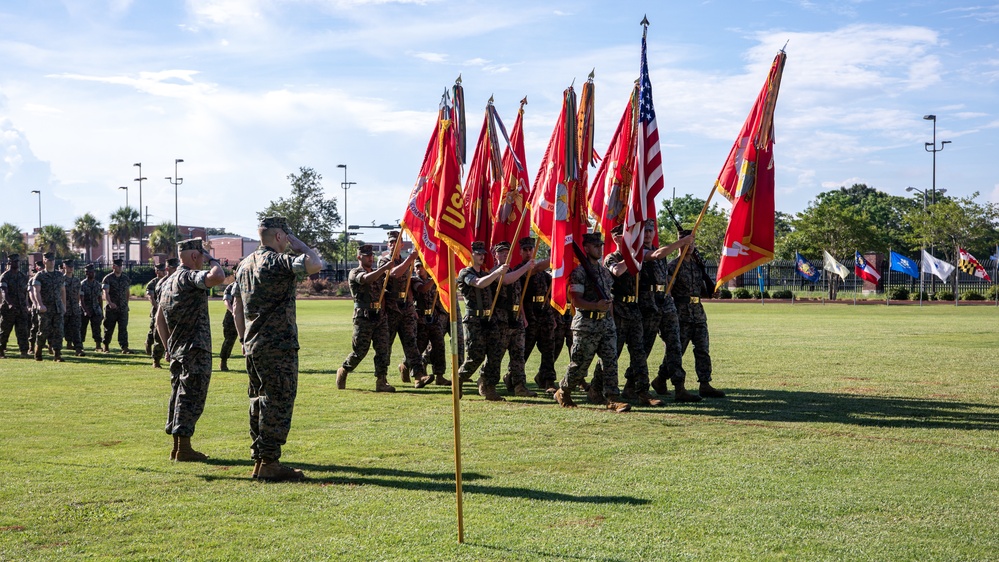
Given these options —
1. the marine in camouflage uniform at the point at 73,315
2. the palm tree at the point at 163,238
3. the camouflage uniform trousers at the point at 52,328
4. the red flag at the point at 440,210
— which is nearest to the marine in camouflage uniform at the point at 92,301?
the marine in camouflage uniform at the point at 73,315

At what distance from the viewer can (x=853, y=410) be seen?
1152 centimetres

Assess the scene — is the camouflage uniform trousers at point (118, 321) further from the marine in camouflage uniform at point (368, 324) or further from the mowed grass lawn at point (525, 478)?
the marine in camouflage uniform at point (368, 324)

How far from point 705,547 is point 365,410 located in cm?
697

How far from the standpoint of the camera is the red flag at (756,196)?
12531 millimetres

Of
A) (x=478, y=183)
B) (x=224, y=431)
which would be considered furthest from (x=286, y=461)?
(x=478, y=183)

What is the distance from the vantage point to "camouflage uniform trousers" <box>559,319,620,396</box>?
38.1 feet

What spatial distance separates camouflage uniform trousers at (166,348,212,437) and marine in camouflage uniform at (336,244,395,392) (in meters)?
5.21

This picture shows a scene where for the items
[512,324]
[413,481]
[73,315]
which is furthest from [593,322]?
[73,315]

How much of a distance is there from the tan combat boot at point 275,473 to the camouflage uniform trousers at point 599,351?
467cm

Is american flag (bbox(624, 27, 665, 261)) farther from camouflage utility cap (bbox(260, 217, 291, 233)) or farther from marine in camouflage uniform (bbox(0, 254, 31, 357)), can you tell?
marine in camouflage uniform (bbox(0, 254, 31, 357))

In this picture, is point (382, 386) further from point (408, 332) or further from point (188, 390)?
point (188, 390)

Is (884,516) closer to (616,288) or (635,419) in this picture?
(635,419)

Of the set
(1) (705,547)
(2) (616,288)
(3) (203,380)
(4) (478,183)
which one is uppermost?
(4) (478,183)

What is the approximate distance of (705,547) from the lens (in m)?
5.80
